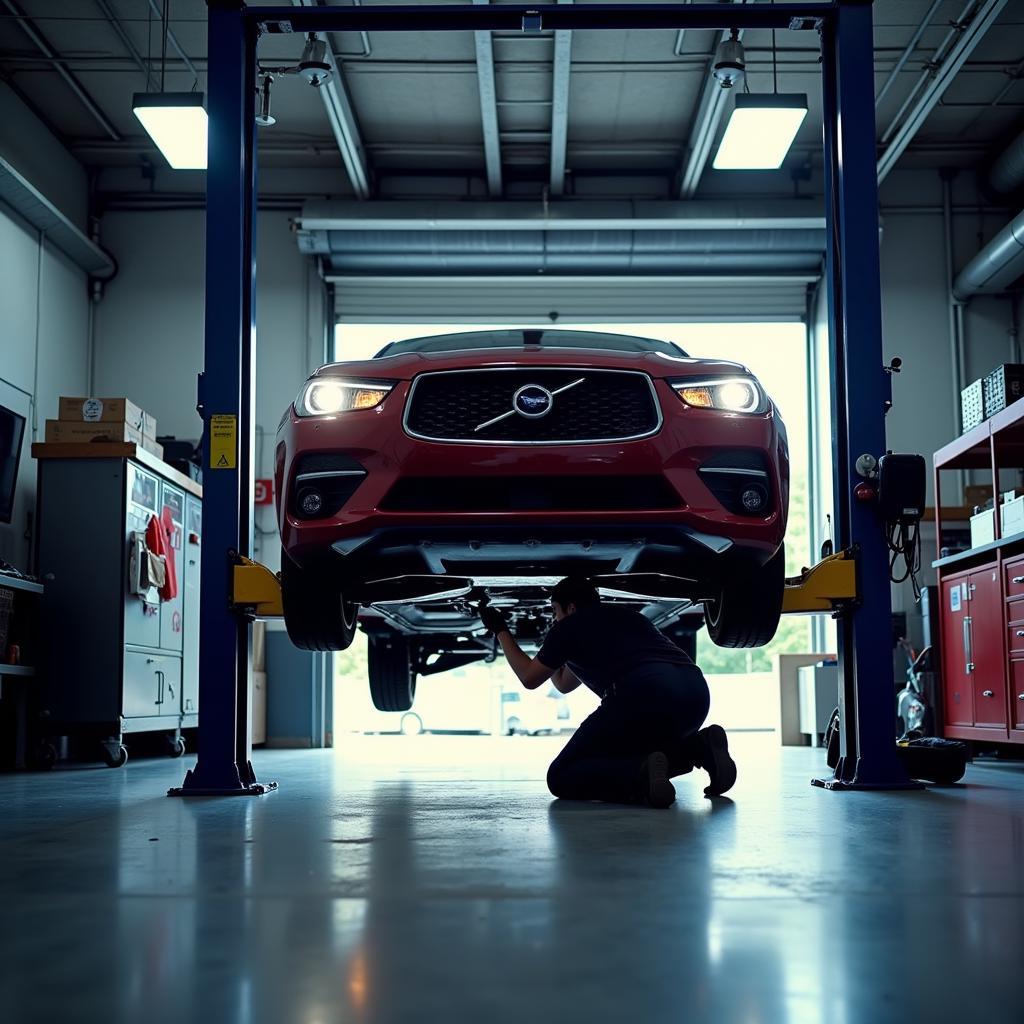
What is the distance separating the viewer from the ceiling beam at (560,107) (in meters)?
9.61

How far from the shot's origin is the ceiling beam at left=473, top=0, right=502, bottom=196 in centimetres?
962

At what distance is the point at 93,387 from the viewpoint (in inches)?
466

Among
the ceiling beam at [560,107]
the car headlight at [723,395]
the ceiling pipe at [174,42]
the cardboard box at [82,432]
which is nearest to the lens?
the car headlight at [723,395]

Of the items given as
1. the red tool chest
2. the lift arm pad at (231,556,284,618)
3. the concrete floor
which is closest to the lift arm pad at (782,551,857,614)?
the concrete floor

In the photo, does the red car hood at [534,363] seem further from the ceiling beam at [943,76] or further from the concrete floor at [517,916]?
the ceiling beam at [943,76]

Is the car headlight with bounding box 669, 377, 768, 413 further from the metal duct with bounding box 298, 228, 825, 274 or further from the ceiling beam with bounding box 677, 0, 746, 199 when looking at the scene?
the metal duct with bounding box 298, 228, 825, 274

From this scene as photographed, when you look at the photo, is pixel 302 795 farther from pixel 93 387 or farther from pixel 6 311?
pixel 93 387

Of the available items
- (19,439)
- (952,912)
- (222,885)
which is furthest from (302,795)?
(19,439)

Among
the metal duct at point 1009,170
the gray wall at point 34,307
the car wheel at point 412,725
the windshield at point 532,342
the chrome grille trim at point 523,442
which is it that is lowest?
the car wheel at point 412,725

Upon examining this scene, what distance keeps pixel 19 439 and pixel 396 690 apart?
11.0 feet

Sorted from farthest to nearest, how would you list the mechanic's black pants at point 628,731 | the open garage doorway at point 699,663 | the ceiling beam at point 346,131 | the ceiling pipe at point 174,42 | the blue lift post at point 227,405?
the open garage doorway at point 699,663
the ceiling beam at point 346,131
the ceiling pipe at point 174,42
the blue lift post at point 227,405
the mechanic's black pants at point 628,731

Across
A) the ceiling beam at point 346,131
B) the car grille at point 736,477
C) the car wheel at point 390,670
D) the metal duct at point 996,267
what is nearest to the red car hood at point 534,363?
the car grille at point 736,477

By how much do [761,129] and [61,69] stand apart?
231 inches

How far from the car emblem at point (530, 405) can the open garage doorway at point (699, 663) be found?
7.55 meters
